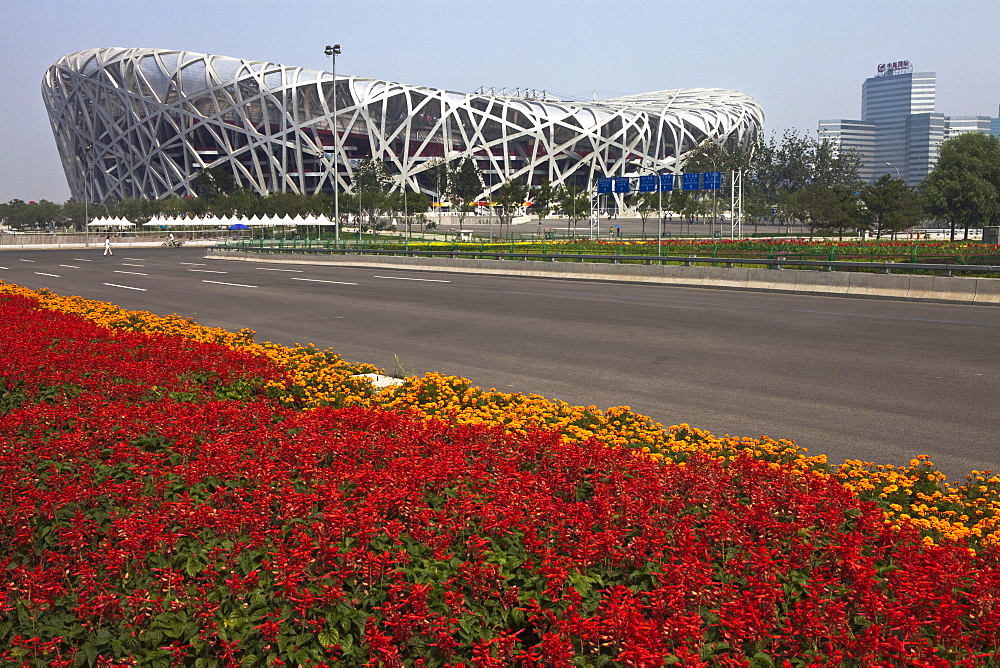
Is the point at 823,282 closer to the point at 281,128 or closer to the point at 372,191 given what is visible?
the point at 372,191

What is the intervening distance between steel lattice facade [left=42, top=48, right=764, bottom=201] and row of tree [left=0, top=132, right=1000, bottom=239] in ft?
22.6

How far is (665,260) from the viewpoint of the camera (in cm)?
3456

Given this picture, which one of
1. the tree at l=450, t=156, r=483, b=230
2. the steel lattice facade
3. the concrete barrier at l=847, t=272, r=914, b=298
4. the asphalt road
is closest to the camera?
the asphalt road

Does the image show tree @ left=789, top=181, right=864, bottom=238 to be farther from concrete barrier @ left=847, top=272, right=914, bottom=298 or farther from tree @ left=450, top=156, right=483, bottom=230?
tree @ left=450, top=156, right=483, bottom=230

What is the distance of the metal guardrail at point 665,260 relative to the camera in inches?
958

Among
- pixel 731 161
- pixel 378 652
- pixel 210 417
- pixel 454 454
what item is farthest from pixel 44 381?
pixel 731 161

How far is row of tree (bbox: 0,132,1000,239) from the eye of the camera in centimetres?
5912

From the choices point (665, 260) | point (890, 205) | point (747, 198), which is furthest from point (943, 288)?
point (747, 198)

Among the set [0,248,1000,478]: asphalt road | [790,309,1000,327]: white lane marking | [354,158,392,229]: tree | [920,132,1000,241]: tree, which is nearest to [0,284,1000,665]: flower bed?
[0,248,1000,478]: asphalt road

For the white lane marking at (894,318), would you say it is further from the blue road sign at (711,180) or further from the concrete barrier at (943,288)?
the blue road sign at (711,180)

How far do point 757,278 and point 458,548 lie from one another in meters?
24.3

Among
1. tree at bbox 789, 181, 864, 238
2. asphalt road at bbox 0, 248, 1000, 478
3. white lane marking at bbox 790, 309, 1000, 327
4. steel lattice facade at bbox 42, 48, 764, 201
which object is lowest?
white lane marking at bbox 790, 309, 1000, 327

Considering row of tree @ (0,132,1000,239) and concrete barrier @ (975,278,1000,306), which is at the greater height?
row of tree @ (0,132,1000,239)

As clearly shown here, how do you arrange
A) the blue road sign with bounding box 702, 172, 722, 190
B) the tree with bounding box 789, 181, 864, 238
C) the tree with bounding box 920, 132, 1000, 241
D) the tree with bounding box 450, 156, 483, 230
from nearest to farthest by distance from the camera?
the tree with bounding box 789, 181, 864, 238, the blue road sign with bounding box 702, 172, 722, 190, the tree with bounding box 920, 132, 1000, 241, the tree with bounding box 450, 156, 483, 230
